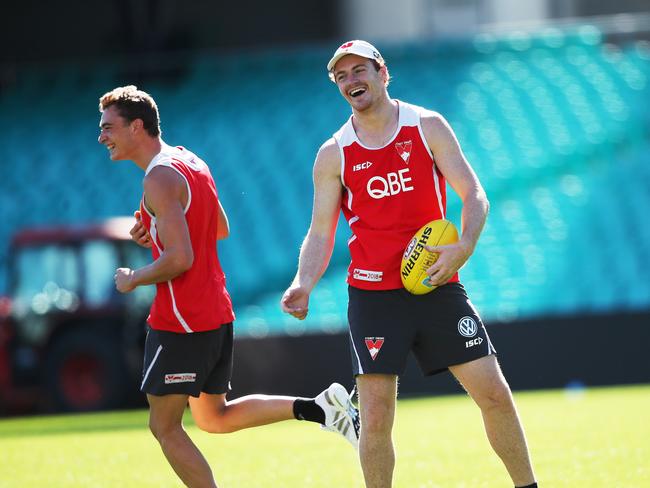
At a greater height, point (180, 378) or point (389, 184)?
point (389, 184)

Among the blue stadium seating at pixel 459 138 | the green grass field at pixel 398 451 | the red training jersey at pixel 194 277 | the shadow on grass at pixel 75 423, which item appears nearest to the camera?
the red training jersey at pixel 194 277

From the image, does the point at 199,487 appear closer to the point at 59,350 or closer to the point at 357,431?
the point at 357,431

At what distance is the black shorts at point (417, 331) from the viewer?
6.29 meters

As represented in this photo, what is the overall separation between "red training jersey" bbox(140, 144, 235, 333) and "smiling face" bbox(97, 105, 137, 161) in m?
0.17

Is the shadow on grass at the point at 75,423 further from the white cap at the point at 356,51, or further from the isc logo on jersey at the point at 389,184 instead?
the white cap at the point at 356,51

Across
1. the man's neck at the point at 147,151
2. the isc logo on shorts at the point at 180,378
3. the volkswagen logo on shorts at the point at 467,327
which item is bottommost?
the isc logo on shorts at the point at 180,378

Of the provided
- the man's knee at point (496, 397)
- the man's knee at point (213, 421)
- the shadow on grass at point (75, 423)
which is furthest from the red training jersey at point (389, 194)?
the shadow on grass at point (75, 423)

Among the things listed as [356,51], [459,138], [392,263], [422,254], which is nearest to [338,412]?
[392,263]

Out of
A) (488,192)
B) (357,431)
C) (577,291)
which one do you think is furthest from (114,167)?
(357,431)

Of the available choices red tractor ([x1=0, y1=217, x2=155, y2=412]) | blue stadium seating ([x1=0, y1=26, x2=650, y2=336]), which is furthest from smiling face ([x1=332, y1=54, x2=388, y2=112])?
blue stadium seating ([x1=0, y1=26, x2=650, y2=336])

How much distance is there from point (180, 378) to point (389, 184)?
149 cm

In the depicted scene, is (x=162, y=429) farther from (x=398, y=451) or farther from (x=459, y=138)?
(x=459, y=138)

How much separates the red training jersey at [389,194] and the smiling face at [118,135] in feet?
4.01

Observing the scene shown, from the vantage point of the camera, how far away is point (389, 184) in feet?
20.9
